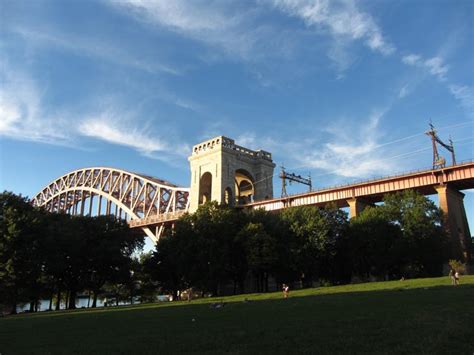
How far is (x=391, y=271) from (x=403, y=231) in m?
6.83

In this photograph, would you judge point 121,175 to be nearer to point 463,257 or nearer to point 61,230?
point 61,230

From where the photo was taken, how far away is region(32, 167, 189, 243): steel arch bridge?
109m

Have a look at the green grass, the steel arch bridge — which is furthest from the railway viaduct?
the green grass

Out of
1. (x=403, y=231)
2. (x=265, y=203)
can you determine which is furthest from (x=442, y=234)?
(x=265, y=203)

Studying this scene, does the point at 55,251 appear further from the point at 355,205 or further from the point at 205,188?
the point at 355,205

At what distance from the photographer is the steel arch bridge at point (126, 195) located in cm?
10938

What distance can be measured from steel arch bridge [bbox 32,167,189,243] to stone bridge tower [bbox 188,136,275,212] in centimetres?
873

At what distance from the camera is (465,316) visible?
53.8ft

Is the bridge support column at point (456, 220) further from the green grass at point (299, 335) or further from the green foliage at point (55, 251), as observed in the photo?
the green foliage at point (55, 251)

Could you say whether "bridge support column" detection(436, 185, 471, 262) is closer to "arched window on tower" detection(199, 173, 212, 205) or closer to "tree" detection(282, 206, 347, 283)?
"tree" detection(282, 206, 347, 283)

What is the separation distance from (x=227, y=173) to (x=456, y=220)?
138 ft

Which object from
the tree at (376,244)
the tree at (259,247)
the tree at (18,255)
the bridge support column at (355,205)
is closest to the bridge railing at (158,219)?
the bridge support column at (355,205)

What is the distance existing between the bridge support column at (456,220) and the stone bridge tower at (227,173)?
124 feet

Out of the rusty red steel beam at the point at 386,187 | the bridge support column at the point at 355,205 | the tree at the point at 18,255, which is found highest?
the rusty red steel beam at the point at 386,187
